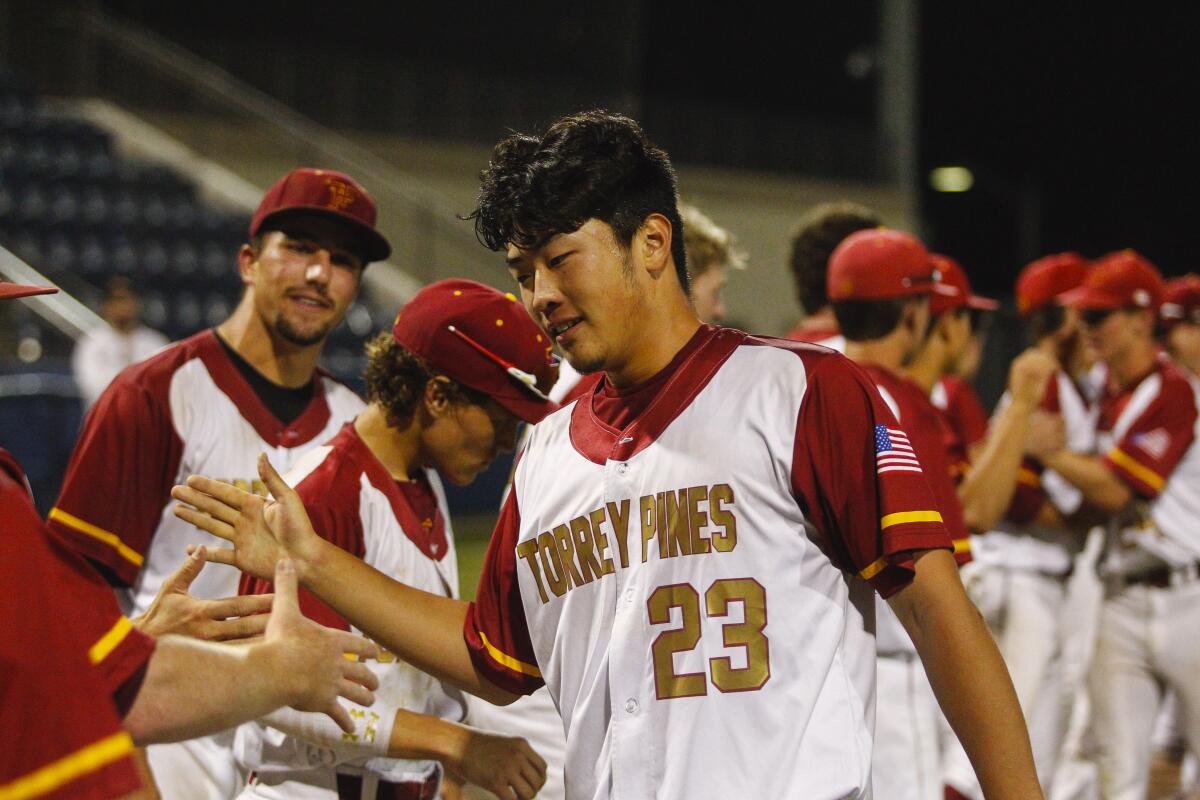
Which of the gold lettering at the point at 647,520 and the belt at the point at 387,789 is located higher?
the gold lettering at the point at 647,520

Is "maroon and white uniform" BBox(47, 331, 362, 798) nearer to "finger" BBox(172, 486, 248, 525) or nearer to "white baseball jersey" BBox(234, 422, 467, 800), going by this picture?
"white baseball jersey" BBox(234, 422, 467, 800)

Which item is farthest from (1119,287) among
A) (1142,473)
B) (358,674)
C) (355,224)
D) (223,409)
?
(358,674)

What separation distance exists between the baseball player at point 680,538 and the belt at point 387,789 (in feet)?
1.76

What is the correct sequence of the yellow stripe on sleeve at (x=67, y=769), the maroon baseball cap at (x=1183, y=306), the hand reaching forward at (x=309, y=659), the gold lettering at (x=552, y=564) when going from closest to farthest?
the yellow stripe on sleeve at (x=67, y=769) → the hand reaching forward at (x=309, y=659) → the gold lettering at (x=552, y=564) → the maroon baseball cap at (x=1183, y=306)

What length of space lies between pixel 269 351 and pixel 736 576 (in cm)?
209

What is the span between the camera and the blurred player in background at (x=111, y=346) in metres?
9.91

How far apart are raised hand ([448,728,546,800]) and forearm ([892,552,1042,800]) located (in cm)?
88

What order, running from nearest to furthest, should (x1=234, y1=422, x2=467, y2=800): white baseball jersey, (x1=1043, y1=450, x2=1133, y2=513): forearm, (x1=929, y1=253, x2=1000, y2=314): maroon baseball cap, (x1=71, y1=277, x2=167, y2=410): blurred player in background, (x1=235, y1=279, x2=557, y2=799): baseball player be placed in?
(x1=235, y1=279, x2=557, y2=799): baseball player
(x1=234, y1=422, x2=467, y2=800): white baseball jersey
(x1=929, y1=253, x2=1000, y2=314): maroon baseball cap
(x1=1043, y1=450, x2=1133, y2=513): forearm
(x1=71, y1=277, x2=167, y2=410): blurred player in background

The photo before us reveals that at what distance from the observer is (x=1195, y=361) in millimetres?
7402

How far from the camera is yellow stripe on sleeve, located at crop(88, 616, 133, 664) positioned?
169 cm

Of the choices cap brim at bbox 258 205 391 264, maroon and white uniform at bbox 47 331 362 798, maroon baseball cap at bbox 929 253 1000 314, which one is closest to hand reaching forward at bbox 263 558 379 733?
maroon and white uniform at bbox 47 331 362 798

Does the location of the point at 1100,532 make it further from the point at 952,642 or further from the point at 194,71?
the point at 194,71

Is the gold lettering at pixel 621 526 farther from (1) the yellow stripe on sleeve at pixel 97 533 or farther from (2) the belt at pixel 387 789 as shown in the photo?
(1) the yellow stripe on sleeve at pixel 97 533

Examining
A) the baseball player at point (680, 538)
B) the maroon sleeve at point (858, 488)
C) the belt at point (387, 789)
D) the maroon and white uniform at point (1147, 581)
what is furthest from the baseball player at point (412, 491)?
the maroon and white uniform at point (1147, 581)
